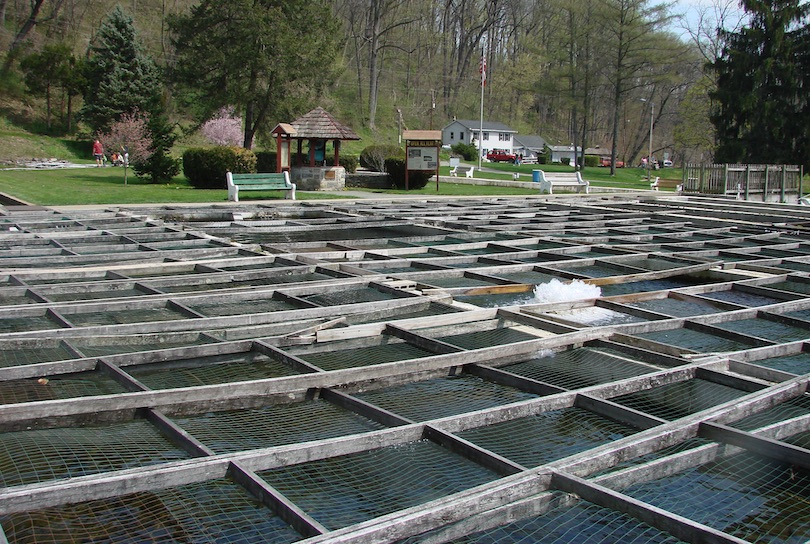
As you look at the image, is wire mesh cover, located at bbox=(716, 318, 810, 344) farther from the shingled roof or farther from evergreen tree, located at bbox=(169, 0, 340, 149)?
evergreen tree, located at bbox=(169, 0, 340, 149)

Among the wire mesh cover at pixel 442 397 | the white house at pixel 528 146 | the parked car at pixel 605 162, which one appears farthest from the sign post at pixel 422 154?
the white house at pixel 528 146

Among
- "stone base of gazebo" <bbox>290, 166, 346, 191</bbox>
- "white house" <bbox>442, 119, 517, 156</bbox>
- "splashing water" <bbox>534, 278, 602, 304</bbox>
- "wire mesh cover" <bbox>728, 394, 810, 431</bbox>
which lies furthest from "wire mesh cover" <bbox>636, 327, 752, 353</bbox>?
"white house" <bbox>442, 119, 517, 156</bbox>

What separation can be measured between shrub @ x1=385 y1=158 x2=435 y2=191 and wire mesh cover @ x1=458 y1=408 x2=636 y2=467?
23.5 metres

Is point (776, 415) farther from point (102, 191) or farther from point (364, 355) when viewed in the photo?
point (102, 191)

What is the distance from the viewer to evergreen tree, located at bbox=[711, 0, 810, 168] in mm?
39844

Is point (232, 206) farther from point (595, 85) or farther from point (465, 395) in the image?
point (595, 85)

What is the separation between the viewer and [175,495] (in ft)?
12.7

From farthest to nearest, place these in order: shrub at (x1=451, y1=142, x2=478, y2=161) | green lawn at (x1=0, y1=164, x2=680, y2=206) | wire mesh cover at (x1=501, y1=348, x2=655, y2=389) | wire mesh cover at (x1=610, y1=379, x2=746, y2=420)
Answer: shrub at (x1=451, y1=142, x2=478, y2=161) → green lawn at (x1=0, y1=164, x2=680, y2=206) → wire mesh cover at (x1=501, y1=348, x2=655, y2=389) → wire mesh cover at (x1=610, y1=379, x2=746, y2=420)

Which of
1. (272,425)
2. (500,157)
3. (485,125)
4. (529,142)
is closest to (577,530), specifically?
(272,425)

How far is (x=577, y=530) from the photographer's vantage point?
3559 mm

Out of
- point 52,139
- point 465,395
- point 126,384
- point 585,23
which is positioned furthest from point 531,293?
point 585,23

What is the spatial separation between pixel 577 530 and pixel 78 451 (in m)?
2.61

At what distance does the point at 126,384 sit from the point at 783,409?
418 cm

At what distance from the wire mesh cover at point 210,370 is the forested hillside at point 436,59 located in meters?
28.1
